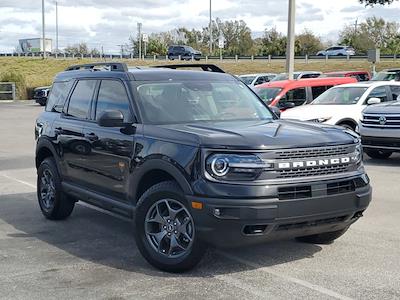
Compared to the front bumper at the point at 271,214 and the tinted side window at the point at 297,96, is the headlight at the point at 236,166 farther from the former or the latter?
the tinted side window at the point at 297,96

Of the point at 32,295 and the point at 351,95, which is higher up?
the point at 351,95

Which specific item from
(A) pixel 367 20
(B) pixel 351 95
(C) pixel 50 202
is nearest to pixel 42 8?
(A) pixel 367 20

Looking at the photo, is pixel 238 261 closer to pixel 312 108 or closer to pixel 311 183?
pixel 311 183

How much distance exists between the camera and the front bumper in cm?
479

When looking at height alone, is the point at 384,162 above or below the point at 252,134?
below

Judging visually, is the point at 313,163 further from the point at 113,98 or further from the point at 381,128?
the point at 381,128

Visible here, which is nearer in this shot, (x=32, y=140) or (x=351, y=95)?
(x=351, y=95)

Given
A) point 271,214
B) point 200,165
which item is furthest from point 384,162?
point 200,165

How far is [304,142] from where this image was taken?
507cm

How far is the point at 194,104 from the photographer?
242 inches

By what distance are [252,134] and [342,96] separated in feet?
32.1

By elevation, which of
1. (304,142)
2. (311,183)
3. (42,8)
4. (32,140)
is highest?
(42,8)

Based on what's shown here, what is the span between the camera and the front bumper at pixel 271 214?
4785 mm

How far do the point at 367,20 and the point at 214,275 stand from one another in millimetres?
83990
